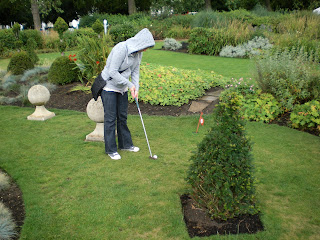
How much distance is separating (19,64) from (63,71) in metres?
2.45

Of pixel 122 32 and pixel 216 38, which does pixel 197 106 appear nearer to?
pixel 216 38

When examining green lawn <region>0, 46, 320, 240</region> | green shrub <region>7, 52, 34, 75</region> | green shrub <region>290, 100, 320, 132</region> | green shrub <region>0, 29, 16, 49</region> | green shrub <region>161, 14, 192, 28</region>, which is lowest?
green lawn <region>0, 46, 320, 240</region>

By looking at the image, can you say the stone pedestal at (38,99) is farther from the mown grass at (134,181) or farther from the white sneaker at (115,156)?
the white sneaker at (115,156)

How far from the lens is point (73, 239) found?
304 cm

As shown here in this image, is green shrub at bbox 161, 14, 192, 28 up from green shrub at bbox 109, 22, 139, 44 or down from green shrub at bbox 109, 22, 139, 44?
up

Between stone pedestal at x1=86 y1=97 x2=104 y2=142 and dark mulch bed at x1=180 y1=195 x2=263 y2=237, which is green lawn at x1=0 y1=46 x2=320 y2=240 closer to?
dark mulch bed at x1=180 y1=195 x2=263 y2=237

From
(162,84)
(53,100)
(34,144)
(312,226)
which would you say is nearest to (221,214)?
(312,226)

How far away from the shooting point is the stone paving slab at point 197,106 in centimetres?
705

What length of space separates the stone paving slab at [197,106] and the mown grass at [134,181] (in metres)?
0.74

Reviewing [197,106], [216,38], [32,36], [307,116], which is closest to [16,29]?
[32,36]

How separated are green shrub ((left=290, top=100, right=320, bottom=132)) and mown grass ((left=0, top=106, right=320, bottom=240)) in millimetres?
248

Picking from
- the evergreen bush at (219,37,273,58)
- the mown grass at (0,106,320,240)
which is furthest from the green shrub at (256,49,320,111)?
the evergreen bush at (219,37,273,58)

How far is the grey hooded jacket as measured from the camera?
4.10 m

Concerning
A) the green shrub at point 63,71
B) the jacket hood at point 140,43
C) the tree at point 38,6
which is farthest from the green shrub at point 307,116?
the tree at point 38,6
